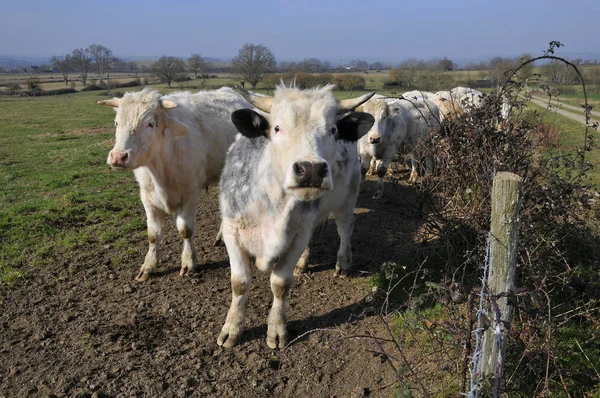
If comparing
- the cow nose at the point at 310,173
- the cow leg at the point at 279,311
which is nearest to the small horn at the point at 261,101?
the cow nose at the point at 310,173

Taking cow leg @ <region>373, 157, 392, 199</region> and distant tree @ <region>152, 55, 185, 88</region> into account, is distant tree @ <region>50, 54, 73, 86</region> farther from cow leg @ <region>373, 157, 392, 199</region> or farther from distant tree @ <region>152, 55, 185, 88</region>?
cow leg @ <region>373, 157, 392, 199</region>

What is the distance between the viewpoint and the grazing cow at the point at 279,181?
3619 mm

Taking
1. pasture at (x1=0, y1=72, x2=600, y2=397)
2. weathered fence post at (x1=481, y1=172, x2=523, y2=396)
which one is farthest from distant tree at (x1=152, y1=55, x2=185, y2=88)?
weathered fence post at (x1=481, y1=172, x2=523, y2=396)

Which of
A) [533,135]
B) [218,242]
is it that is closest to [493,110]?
[533,135]

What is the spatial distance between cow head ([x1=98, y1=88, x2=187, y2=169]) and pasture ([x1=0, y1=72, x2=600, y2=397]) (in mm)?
1776

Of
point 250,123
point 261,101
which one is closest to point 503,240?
point 250,123

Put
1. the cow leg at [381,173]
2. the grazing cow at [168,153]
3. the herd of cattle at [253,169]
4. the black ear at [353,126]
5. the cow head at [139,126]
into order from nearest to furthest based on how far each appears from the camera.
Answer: the herd of cattle at [253,169] → the black ear at [353,126] → the cow head at [139,126] → the grazing cow at [168,153] → the cow leg at [381,173]

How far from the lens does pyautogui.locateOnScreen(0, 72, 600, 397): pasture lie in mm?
4023

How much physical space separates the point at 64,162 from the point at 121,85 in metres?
48.8

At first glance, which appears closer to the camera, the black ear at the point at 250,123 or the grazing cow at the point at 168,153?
the black ear at the point at 250,123

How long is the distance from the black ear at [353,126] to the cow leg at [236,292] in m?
1.55

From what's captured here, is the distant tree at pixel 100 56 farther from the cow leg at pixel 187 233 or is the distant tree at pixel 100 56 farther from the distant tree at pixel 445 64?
the cow leg at pixel 187 233

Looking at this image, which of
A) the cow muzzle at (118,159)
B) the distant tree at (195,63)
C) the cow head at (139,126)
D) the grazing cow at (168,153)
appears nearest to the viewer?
the cow muzzle at (118,159)

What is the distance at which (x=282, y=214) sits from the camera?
4.18 m
